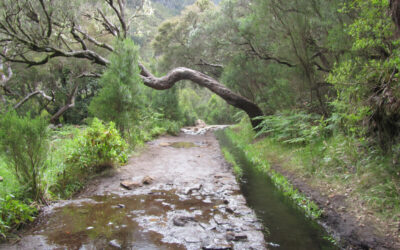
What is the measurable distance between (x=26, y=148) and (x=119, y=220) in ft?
6.21

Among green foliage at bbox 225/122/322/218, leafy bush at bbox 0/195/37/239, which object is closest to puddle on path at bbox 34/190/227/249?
leafy bush at bbox 0/195/37/239

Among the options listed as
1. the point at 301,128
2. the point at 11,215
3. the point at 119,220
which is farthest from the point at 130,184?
the point at 301,128

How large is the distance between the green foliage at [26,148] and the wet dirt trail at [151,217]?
1.86 ft

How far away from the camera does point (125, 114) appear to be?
8.75 m

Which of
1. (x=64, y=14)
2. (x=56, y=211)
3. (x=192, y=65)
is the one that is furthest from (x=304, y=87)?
(x=192, y=65)

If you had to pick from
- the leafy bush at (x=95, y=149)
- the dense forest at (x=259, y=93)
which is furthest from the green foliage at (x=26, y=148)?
the leafy bush at (x=95, y=149)

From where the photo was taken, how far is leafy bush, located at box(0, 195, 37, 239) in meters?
3.37

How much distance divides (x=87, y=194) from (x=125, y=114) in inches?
155

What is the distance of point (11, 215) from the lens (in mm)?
3496

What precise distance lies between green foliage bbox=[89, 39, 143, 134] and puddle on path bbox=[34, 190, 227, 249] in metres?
4.22

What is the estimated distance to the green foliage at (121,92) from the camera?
8578 mm

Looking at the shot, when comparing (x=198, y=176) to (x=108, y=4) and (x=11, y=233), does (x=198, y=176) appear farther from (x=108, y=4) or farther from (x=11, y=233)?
(x=108, y=4)

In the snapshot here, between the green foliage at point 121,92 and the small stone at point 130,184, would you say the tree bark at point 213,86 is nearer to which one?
the green foliage at point 121,92

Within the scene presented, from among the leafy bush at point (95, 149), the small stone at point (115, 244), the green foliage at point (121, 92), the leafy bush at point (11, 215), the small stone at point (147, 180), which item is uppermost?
the green foliage at point (121, 92)
